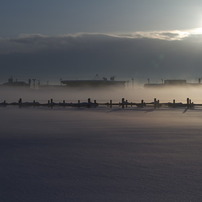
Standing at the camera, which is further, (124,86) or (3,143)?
(124,86)

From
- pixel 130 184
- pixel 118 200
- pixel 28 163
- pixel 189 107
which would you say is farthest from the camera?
pixel 189 107

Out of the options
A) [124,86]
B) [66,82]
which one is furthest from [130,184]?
[124,86]

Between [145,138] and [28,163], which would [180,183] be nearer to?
[28,163]

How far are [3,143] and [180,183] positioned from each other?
7.12 m

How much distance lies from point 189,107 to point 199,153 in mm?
30841

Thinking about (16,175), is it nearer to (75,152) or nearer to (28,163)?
(28,163)

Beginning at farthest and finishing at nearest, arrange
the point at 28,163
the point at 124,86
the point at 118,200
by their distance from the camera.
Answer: the point at 124,86 → the point at 28,163 → the point at 118,200

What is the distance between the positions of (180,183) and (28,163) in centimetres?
364

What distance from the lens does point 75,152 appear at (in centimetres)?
1161

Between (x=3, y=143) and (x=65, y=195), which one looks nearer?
(x=65, y=195)

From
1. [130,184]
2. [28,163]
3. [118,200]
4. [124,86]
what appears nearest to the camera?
[118,200]

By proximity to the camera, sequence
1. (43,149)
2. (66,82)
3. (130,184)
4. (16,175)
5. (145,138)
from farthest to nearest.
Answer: (66,82) → (145,138) → (43,149) → (16,175) → (130,184)

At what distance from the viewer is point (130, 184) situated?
25.9 feet

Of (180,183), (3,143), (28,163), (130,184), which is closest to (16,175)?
(28,163)
